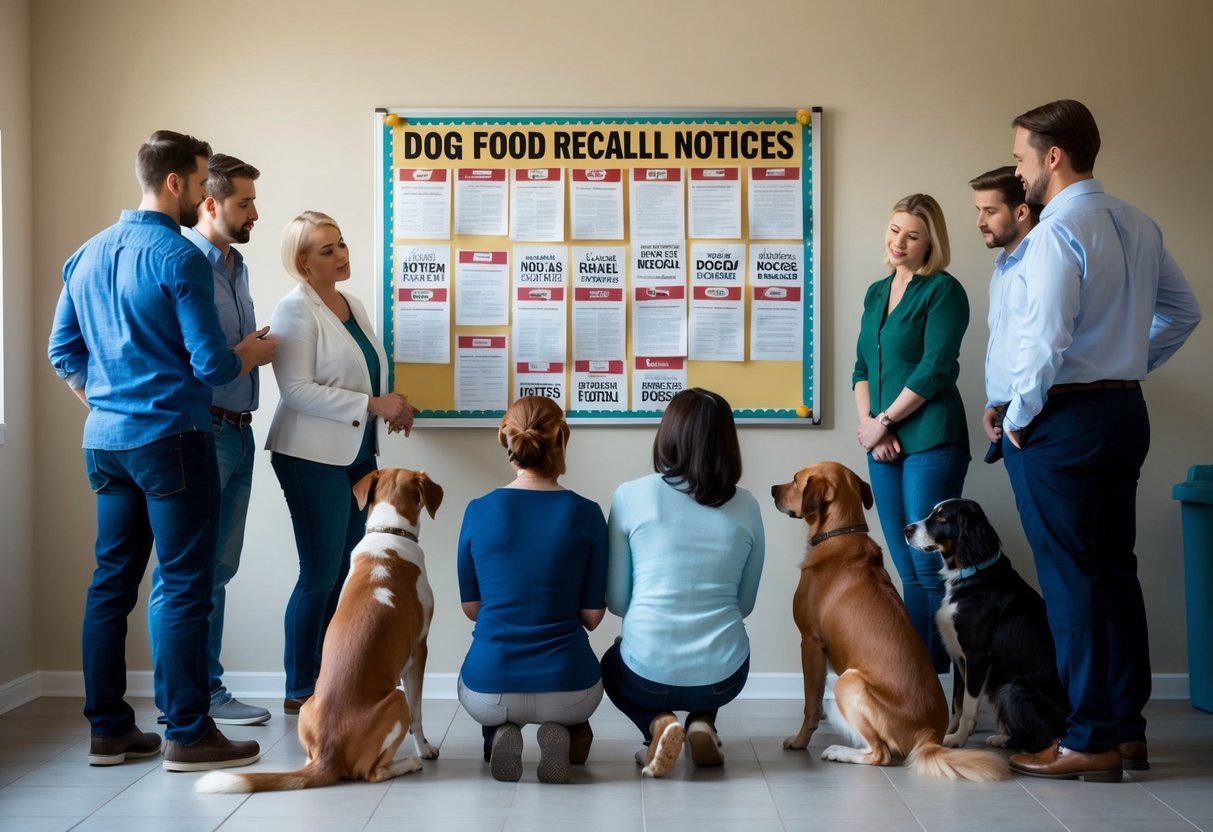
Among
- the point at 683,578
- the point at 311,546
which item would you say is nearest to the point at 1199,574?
the point at 683,578

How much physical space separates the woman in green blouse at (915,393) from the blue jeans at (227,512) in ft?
6.55

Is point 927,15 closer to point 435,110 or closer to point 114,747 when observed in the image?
point 435,110

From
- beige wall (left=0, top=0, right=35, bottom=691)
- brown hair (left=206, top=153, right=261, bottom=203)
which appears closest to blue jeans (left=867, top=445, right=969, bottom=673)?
brown hair (left=206, top=153, right=261, bottom=203)

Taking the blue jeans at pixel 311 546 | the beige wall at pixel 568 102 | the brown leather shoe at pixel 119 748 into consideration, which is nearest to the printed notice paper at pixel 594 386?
the beige wall at pixel 568 102

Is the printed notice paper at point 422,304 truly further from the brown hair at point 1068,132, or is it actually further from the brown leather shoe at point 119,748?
the brown hair at point 1068,132

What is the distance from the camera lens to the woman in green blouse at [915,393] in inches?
137

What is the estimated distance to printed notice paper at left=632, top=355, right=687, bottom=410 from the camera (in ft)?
12.9

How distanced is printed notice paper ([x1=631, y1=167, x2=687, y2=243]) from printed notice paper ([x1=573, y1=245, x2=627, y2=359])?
0.12 m

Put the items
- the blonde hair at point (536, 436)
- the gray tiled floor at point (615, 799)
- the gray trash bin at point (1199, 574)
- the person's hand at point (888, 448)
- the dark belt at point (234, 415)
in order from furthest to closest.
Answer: the gray trash bin at point (1199, 574) → the person's hand at point (888, 448) → the dark belt at point (234, 415) → the blonde hair at point (536, 436) → the gray tiled floor at point (615, 799)

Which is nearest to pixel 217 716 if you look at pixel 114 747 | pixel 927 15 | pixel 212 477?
pixel 114 747

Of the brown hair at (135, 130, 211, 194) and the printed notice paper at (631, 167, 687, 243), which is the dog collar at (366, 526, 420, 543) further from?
the printed notice paper at (631, 167, 687, 243)

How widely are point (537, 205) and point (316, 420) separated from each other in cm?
110

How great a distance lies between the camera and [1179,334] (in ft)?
10.3

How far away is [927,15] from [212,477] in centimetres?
285
